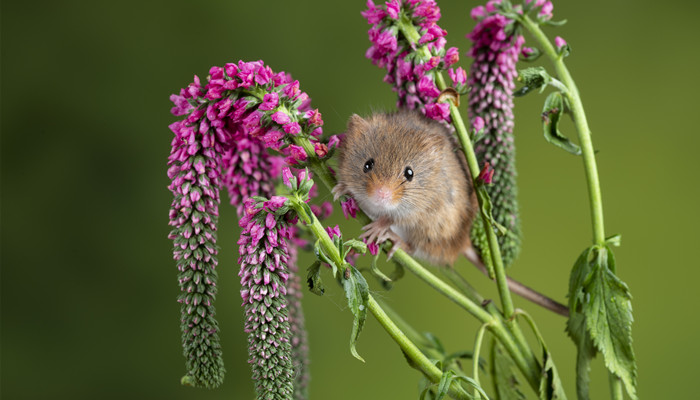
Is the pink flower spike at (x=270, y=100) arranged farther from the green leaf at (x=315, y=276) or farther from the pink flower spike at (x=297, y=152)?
the green leaf at (x=315, y=276)

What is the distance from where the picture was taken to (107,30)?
1.46 meters

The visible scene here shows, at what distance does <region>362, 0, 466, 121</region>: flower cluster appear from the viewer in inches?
35.1

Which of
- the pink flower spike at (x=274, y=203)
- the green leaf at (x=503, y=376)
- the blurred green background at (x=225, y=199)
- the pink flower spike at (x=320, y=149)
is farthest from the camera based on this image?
the blurred green background at (x=225, y=199)

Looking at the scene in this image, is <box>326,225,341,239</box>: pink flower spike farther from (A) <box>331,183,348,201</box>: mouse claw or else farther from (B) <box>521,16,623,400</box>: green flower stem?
(B) <box>521,16,623,400</box>: green flower stem

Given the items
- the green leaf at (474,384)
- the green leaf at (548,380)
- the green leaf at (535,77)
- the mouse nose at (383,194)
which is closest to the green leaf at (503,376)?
the green leaf at (548,380)

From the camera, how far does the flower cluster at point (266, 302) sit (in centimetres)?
75

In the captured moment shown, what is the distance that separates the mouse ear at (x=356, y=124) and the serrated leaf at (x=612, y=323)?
16.1 inches

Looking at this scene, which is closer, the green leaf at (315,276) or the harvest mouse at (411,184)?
the green leaf at (315,276)

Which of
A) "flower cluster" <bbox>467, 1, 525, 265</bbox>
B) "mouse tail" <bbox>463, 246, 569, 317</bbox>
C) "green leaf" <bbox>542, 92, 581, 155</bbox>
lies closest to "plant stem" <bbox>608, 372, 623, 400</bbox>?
"mouse tail" <bbox>463, 246, 569, 317</bbox>

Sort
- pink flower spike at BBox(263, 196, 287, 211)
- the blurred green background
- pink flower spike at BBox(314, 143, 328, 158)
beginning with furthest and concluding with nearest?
1. the blurred green background
2. pink flower spike at BBox(314, 143, 328, 158)
3. pink flower spike at BBox(263, 196, 287, 211)

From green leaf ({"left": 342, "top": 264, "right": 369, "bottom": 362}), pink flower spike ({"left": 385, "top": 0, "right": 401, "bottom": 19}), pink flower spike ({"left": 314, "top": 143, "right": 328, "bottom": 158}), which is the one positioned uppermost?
pink flower spike ({"left": 385, "top": 0, "right": 401, "bottom": 19})

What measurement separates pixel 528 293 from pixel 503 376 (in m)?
0.15

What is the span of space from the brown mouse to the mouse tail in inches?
1.5

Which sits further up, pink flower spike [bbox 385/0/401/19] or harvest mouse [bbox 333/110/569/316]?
pink flower spike [bbox 385/0/401/19]
